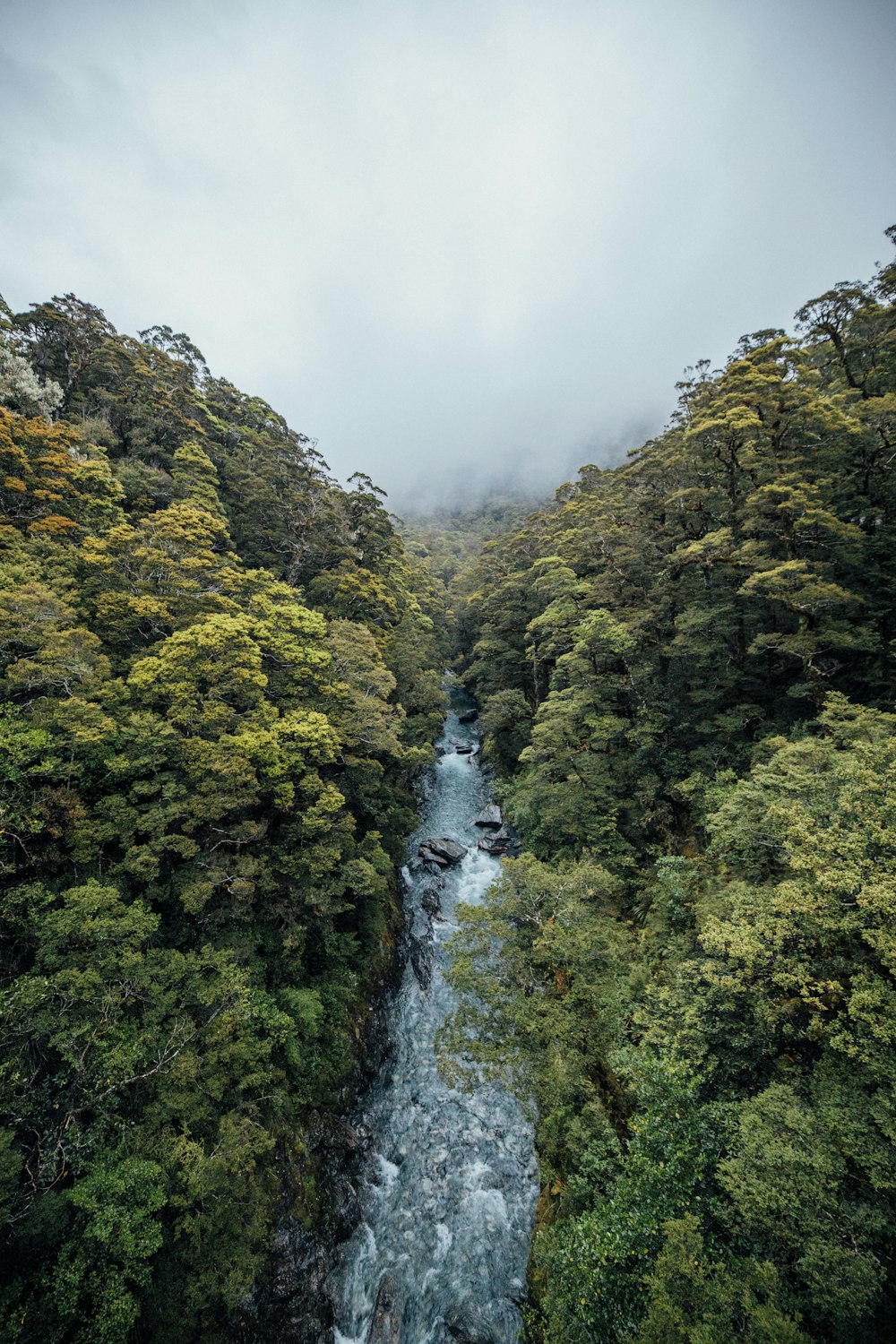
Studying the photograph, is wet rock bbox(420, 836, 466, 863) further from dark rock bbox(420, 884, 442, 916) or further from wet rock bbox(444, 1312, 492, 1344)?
wet rock bbox(444, 1312, 492, 1344)

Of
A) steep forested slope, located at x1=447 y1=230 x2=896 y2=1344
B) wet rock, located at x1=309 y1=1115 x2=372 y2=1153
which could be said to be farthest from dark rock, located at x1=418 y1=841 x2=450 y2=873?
wet rock, located at x1=309 y1=1115 x2=372 y2=1153

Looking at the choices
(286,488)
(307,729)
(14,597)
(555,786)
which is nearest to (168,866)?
(307,729)

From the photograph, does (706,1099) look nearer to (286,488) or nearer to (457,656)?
(286,488)

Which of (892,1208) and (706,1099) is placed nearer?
(892,1208)

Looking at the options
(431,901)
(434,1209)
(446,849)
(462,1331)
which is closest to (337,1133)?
(434,1209)

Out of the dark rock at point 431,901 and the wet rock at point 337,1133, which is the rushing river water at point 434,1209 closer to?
the wet rock at point 337,1133

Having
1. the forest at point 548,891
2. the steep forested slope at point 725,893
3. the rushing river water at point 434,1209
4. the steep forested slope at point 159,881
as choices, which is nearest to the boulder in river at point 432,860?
the forest at point 548,891
